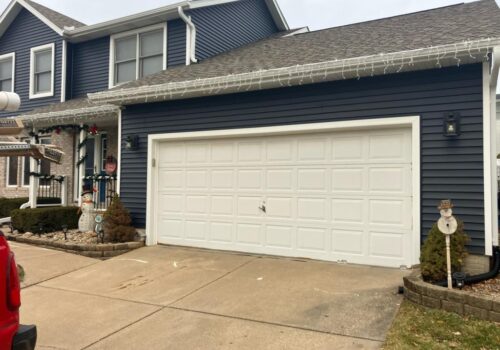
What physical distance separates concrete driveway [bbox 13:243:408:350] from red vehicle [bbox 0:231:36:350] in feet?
5.12

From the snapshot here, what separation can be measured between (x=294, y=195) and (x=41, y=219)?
18.9 ft

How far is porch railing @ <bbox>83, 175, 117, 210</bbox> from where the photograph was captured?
9656mm

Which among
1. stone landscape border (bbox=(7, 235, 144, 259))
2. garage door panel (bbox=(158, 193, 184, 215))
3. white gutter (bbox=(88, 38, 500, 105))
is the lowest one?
stone landscape border (bbox=(7, 235, 144, 259))

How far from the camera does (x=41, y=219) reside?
8.87 meters

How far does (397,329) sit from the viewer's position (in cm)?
393

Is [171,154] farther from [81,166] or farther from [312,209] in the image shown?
[81,166]

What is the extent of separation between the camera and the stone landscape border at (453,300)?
4027 millimetres

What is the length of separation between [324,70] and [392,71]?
3.21ft

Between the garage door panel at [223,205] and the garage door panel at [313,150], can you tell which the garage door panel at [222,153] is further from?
the garage door panel at [313,150]

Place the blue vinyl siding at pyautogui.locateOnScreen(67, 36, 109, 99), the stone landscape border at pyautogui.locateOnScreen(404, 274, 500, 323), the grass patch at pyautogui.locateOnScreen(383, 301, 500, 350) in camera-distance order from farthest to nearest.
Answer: the blue vinyl siding at pyautogui.locateOnScreen(67, 36, 109, 99) → the stone landscape border at pyautogui.locateOnScreen(404, 274, 500, 323) → the grass patch at pyautogui.locateOnScreen(383, 301, 500, 350)

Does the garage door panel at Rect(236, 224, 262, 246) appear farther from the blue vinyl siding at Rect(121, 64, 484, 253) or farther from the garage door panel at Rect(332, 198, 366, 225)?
the blue vinyl siding at Rect(121, 64, 484, 253)

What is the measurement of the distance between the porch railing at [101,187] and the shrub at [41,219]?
75 cm

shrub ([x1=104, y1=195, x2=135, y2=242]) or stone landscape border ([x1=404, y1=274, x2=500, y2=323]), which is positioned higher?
shrub ([x1=104, y1=195, x2=135, y2=242])

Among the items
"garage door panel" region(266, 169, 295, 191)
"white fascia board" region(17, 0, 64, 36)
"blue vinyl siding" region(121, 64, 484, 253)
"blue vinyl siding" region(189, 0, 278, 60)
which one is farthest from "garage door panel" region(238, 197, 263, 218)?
"white fascia board" region(17, 0, 64, 36)
